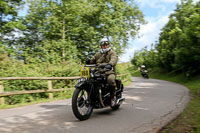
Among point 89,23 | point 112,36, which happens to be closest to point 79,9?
point 89,23

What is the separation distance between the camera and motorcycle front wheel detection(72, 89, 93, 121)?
14.8 feet

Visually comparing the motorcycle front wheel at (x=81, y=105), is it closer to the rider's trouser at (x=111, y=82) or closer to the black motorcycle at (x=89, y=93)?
the black motorcycle at (x=89, y=93)

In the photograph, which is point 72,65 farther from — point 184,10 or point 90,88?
point 184,10

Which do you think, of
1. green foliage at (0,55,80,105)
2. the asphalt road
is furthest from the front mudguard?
green foliage at (0,55,80,105)

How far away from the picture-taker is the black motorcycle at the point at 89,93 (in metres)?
4.71

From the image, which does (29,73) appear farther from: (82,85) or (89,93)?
(82,85)

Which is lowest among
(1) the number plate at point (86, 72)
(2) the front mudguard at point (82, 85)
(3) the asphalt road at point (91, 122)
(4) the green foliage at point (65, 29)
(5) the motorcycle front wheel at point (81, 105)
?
(3) the asphalt road at point (91, 122)

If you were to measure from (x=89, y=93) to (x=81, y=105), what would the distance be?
1.25 feet

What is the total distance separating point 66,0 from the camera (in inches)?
658

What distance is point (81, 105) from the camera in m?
4.86

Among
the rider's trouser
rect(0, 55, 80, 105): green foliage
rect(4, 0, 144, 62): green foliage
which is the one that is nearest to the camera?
the rider's trouser

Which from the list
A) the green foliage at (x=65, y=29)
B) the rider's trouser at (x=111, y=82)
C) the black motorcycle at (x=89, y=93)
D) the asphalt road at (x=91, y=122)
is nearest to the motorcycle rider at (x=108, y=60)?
the rider's trouser at (x=111, y=82)

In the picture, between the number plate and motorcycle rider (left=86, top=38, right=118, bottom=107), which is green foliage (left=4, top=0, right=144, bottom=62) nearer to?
motorcycle rider (left=86, top=38, right=118, bottom=107)

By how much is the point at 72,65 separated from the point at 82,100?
6.90m
